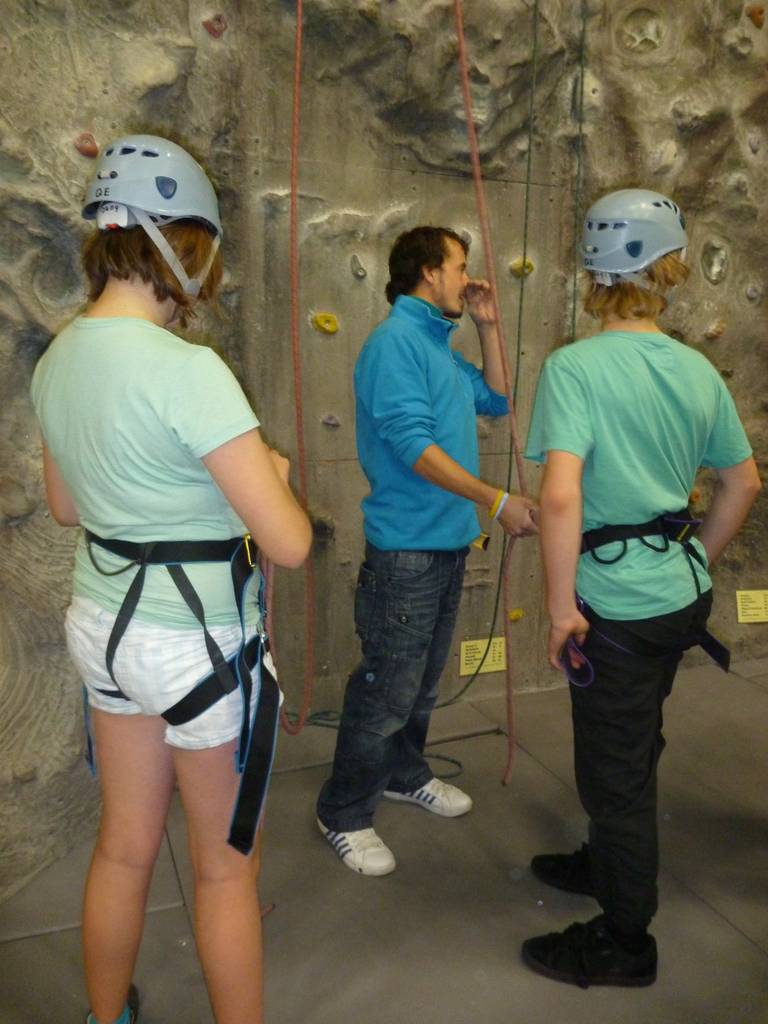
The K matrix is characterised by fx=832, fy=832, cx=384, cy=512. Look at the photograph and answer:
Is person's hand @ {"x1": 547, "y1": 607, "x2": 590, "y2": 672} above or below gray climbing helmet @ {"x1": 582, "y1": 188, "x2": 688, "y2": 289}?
below

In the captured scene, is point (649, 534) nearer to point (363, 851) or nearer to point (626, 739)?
point (626, 739)

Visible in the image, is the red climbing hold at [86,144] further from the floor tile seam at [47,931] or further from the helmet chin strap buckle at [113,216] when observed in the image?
the floor tile seam at [47,931]

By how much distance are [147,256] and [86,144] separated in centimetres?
89

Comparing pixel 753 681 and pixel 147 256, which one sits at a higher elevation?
pixel 147 256

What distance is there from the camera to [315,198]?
250 centimetres

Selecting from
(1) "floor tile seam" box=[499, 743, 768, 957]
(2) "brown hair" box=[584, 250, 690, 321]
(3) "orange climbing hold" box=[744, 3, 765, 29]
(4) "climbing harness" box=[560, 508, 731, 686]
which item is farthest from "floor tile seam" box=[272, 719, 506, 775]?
(3) "orange climbing hold" box=[744, 3, 765, 29]

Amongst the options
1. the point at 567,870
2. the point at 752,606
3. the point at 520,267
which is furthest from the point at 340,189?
the point at 752,606

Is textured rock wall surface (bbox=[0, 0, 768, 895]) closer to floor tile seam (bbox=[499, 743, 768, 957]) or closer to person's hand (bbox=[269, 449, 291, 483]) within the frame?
person's hand (bbox=[269, 449, 291, 483])

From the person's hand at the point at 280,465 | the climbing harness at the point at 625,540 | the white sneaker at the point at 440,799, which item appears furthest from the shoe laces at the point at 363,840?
the person's hand at the point at 280,465

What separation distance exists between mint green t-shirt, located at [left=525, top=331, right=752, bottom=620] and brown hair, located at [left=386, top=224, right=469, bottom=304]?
60 centimetres

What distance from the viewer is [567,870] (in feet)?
6.52

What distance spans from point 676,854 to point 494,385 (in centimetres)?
128

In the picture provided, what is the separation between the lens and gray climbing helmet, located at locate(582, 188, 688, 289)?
4.82 ft

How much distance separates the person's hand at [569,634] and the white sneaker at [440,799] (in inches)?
35.2
